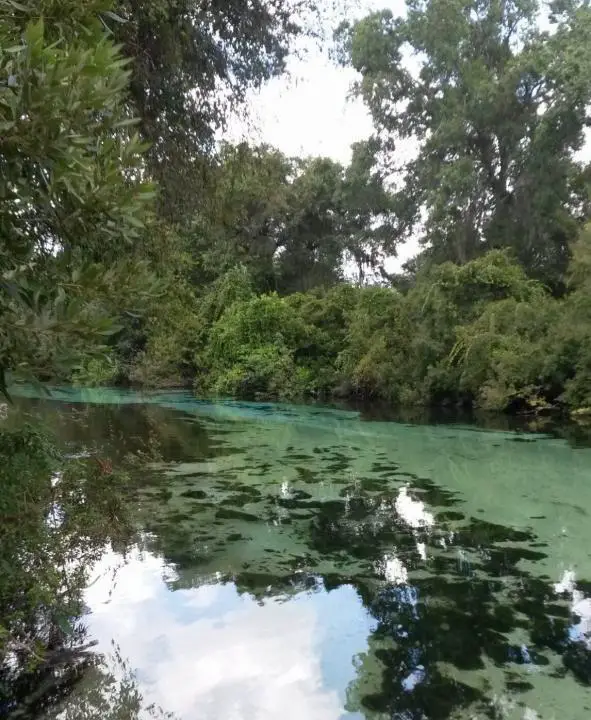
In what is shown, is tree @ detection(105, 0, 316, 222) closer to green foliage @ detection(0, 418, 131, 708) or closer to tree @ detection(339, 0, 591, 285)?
green foliage @ detection(0, 418, 131, 708)

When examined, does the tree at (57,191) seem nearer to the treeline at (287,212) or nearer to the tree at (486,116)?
the treeline at (287,212)

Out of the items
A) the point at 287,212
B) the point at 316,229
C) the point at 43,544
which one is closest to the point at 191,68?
the point at 43,544

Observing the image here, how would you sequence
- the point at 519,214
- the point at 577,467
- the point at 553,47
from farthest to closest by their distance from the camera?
1. the point at 519,214
2. the point at 553,47
3. the point at 577,467

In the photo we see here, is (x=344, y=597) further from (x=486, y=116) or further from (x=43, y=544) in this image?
(x=486, y=116)

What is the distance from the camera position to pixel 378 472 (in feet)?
29.6

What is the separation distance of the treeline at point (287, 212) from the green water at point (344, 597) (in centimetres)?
170

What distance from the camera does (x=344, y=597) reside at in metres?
4.50

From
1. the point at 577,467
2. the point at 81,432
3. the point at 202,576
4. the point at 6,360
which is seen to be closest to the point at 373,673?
the point at 202,576

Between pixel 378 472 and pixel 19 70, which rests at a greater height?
pixel 19 70

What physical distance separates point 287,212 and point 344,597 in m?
26.7

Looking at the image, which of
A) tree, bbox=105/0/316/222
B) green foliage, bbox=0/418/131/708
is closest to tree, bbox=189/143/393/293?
tree, bbox=105/0/316/222

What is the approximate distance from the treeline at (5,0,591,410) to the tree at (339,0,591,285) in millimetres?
90

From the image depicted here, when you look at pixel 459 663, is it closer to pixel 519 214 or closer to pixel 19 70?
pixel 19 70

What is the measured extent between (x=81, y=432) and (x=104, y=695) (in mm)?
9452
